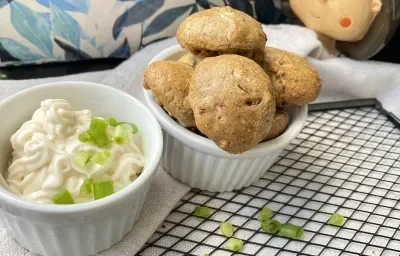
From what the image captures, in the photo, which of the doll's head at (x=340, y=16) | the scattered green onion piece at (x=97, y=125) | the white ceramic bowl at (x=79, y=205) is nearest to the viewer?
the white ceramic bowl at (x=79, y=205)

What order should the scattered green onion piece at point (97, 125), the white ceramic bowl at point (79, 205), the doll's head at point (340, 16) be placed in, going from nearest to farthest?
the white ceramic bowl at point (79, 205), the scattered green onion piece at point (97, 125), the doll's head at point (340, 16)

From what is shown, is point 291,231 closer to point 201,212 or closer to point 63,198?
point 201,212

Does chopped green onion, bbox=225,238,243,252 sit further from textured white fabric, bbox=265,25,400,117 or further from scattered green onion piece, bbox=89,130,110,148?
textured white fabric, bbox=265,25,400,117

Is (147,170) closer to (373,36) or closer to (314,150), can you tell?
(314,150)

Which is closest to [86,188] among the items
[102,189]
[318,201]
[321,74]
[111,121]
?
[102,189]

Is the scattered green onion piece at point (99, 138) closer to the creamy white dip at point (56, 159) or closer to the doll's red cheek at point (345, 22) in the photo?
the creamy white dip at point (56, 159)

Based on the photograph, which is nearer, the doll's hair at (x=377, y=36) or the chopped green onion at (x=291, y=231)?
the chopped green onion at (x=291, y=231)

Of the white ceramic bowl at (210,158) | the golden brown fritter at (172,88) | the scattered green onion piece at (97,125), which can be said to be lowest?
the white ceramic bowl at (210,158)

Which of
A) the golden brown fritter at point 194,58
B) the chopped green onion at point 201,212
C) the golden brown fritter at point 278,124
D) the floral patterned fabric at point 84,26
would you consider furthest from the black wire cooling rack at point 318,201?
the floral patterned fabric at point 84,26
